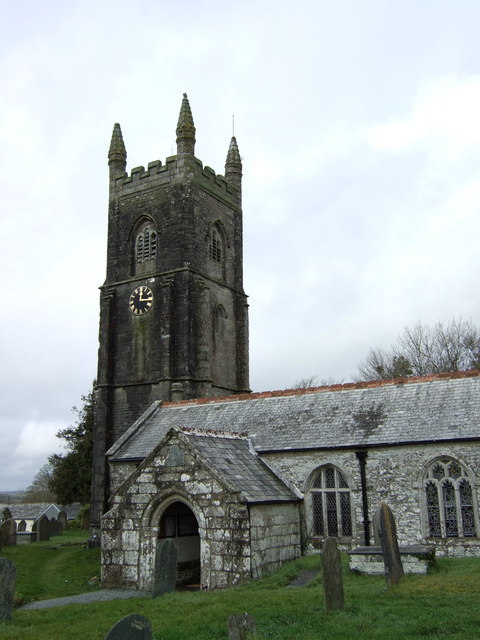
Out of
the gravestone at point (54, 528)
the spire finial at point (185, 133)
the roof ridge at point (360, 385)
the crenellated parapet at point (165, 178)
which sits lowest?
the gravestone at point (54, 528)

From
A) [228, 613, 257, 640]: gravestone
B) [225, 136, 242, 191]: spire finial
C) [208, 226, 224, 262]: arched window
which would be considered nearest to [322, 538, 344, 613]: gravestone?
[228, 613, 257, 640]: gravestone

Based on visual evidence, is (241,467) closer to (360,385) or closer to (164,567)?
(164,567)

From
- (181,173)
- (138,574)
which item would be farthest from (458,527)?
(181,173)

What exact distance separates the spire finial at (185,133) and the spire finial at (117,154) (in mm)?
4169

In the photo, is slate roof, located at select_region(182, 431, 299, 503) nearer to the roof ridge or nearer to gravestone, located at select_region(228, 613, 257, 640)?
the roof ridge

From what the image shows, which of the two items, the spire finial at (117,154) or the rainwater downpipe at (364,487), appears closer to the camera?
the rainwater downpipe at (364,487)

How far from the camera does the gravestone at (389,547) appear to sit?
12141 millimetres

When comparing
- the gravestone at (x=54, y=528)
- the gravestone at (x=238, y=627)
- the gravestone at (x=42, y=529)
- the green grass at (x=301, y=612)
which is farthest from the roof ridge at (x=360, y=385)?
the gravestone at (x=54, y=528)

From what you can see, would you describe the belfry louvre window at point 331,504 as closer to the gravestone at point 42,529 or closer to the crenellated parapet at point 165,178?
the crenellated parapet at point 165,178

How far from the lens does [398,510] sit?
17.0m

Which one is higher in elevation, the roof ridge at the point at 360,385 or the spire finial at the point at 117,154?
the spire finial at the point at 117,154

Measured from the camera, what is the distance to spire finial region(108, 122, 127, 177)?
118 feet

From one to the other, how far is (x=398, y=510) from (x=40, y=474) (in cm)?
8711

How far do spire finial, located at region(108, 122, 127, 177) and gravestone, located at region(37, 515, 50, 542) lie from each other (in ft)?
69.7
